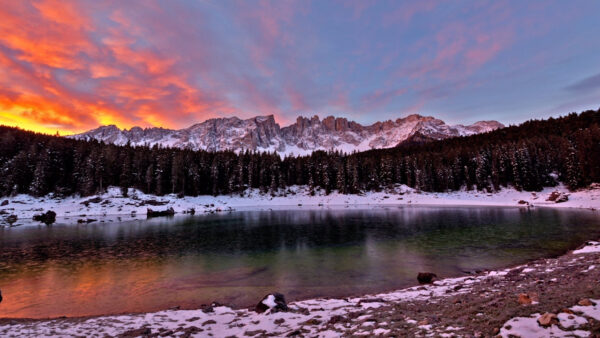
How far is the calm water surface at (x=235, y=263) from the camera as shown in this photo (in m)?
15.2

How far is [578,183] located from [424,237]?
82.7 meters

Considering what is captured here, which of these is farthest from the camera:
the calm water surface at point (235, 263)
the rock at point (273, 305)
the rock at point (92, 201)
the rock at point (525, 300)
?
the rock at point (92, 201)

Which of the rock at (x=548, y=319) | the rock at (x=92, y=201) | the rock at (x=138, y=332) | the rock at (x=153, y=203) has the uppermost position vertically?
the rock at (x=92, y=201)

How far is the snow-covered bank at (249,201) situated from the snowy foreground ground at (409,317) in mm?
60408

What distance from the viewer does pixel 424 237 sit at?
31312 mm

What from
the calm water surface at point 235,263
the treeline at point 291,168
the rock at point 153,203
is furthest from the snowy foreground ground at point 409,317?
the treeline at point 291,168

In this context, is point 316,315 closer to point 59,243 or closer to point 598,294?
point 598,294

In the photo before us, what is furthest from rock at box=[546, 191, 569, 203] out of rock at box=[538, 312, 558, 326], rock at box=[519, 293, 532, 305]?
rock at box=[538, 312, 558, 326]

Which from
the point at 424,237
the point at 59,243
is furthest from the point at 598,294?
the point at 59,243

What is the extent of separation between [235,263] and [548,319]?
19.6m

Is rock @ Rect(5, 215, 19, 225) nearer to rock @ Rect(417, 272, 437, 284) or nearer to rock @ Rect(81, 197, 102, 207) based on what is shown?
rock @ Rect(81, 197, 102, 207)

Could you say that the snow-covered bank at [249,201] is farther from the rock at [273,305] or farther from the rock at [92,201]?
the rock at [273,305]

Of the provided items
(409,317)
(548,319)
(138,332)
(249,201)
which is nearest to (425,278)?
(409,317)

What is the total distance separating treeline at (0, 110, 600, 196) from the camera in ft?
277
